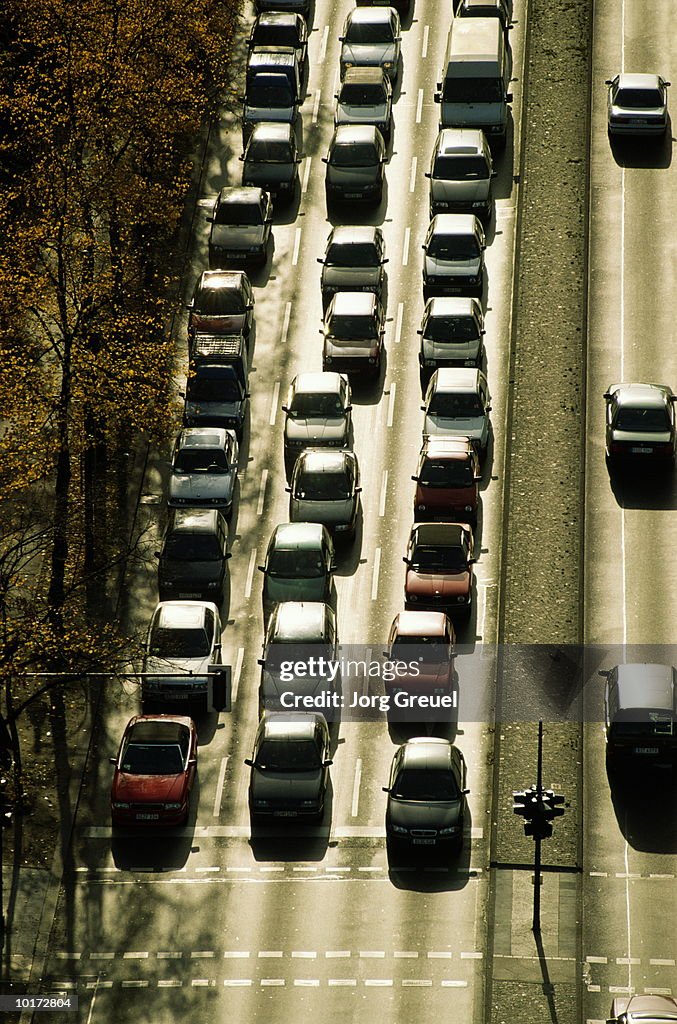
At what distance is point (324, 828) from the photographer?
55500 millimetres

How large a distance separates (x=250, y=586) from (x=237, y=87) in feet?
88.3

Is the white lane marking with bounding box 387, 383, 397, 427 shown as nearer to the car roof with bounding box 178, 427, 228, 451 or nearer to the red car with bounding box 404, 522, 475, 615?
the car roof with bounding box 178, 427, 228, 451

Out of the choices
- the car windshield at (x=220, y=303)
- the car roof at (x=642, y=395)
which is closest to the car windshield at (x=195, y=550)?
the car windshield at (x=220, y=303)

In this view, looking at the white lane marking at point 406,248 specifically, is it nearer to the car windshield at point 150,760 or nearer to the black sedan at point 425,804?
the car windshield at point 150,760

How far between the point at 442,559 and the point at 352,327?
11641 mm

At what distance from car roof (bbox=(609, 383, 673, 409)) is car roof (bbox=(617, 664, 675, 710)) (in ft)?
38.1

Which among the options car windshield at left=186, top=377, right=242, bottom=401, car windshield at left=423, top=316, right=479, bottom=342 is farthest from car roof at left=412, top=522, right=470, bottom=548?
car windshield at left=423, top=316, right=479, bottom=342

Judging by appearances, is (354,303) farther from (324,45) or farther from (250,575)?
(324,45)

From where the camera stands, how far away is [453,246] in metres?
73.4

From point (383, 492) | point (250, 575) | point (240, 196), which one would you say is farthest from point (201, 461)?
point (240, 196)

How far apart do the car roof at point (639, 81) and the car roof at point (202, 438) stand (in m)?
23.0

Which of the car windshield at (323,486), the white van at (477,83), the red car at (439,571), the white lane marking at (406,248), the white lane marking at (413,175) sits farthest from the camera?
the white van at (477,83)

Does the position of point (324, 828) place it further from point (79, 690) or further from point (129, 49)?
point (129, 49)

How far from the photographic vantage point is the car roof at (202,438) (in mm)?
65625
